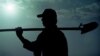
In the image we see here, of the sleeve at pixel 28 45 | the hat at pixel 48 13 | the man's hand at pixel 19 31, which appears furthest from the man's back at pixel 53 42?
the man's hand at pixel 19 31

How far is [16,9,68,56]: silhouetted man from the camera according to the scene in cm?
462

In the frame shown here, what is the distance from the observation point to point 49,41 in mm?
4711

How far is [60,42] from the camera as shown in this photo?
4.72 meters

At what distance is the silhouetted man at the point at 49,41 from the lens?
462 cm

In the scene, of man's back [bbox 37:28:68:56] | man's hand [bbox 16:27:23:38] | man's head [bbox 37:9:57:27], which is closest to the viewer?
man's back [bbox 37:28:68:56]

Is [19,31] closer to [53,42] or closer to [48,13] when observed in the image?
[48,13]

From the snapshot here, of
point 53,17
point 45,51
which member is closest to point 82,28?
point 53,17

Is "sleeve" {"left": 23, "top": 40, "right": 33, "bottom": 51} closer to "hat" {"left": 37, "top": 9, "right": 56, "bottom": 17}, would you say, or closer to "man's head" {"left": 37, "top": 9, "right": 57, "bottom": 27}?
"man's head" {"left": 37, "top": 9, "right": 57, "bottom": 27}

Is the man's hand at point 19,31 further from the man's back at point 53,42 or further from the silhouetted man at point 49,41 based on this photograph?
the man's back at point 53,42

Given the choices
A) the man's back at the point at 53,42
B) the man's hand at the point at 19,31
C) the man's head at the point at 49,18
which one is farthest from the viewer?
the man's hand at the point at 19,31

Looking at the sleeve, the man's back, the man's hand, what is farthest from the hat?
the man's hand

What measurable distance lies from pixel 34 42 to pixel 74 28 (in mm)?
2078

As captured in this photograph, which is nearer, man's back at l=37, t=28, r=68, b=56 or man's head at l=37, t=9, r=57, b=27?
man's back at l=37, t=28, r=68, b=56

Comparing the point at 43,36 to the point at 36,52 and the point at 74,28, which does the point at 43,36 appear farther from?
the point at 74,28
